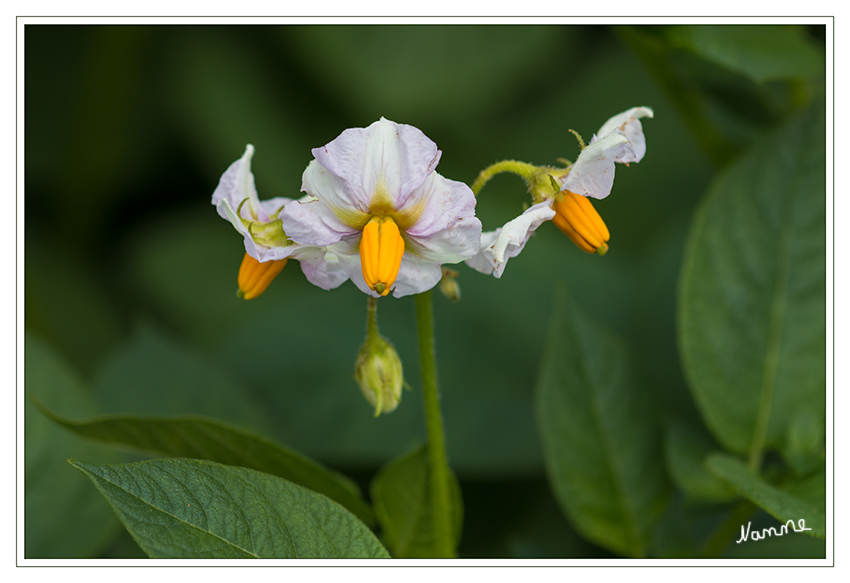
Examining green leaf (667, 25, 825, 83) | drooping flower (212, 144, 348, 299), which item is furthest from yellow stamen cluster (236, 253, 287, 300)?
green leaf (667, 25, 825, 83)

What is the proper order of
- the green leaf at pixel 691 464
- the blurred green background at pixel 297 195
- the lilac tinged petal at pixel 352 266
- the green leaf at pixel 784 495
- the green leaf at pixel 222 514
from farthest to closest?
the blurred green background at pixel 297 195 → the green leaf at pixel 691 464 → the green leaf at pixel 784 495 → the lilac tinged petal at pixel 352 266 → the green leaf at pixel 222 514

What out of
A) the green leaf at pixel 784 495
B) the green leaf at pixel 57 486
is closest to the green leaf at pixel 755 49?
the green leaf at pixel 784 495

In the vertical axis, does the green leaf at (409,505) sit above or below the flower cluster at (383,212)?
below

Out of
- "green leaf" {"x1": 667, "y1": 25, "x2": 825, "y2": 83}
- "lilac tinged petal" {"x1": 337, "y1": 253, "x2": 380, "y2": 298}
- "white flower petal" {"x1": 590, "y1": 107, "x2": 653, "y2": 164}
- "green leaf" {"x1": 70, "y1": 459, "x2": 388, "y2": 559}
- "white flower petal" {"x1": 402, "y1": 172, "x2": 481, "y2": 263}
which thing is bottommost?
"green leaf" {"x1": 70, "y1": 459, "x2": 388, "y2": 559}

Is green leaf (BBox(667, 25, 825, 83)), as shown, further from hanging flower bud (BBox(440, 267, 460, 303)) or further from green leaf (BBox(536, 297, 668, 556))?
hanging flower bud (BBox(440, 267, 460, 303))

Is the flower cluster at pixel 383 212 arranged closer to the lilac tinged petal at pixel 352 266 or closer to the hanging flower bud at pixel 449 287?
the lilac tinged petal at pixel 352 266

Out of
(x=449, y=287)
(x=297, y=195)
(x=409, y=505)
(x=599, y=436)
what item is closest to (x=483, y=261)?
(x=449, y=287)

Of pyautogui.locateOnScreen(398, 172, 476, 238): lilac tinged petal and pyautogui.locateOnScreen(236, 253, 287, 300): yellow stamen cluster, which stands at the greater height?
pyautogui.locateOnScreen(398, 172, 476, 238): lilac tinged petal
